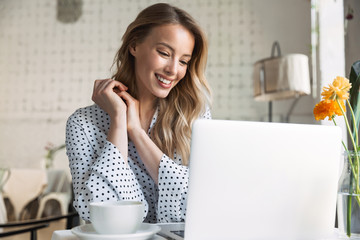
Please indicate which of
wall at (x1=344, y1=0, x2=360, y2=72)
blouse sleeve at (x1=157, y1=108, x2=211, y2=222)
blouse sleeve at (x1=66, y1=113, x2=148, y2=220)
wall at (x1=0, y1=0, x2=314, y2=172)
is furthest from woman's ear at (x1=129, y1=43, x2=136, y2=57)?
wall at (x1=0, y1=0, x2=314, y2=172)

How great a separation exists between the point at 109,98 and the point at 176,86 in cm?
30

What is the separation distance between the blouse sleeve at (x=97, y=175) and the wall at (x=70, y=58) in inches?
119

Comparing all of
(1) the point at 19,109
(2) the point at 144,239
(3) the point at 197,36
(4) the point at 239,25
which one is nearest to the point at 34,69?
(1) the point at 19,109

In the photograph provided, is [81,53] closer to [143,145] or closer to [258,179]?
[143,145]

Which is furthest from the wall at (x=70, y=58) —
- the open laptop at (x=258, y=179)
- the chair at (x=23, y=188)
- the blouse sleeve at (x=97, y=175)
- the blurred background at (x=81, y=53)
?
the open laptop at (x=258, y=179)

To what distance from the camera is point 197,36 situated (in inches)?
59.4

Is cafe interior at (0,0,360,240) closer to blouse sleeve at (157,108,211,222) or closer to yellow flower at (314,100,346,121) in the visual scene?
blouse sleeve at (157,108,211,222)

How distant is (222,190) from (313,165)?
174 millimetres

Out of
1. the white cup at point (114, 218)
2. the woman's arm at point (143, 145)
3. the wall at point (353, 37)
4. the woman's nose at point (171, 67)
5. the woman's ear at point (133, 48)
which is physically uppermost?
the wall at point (353, 37)

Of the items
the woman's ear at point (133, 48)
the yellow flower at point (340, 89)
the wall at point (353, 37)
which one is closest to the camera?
the yellow flower at point (340, 89)

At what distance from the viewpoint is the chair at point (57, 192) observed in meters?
3.47

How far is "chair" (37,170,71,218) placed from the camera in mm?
3473

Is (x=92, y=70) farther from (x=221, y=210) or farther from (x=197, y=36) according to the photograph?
(x=221, y=210)

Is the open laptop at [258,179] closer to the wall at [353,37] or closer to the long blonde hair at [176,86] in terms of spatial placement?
the long blonde hair at [176,86]
